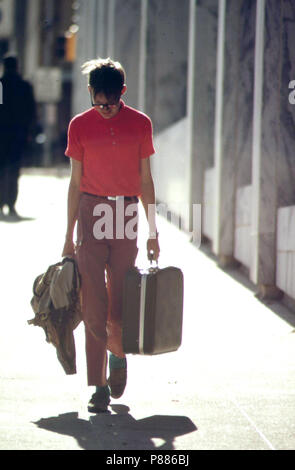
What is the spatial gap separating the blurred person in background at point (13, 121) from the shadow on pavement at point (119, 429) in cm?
1109

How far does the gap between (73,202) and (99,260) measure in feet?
1.05

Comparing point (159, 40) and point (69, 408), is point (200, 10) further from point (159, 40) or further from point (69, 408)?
point (69, 408)

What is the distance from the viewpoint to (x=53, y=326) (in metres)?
6.74

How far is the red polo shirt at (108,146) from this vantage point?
6668 millimetres

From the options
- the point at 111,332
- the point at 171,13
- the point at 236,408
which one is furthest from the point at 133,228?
the point at 171,13

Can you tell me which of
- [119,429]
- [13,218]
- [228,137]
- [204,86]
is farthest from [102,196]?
[13,218]

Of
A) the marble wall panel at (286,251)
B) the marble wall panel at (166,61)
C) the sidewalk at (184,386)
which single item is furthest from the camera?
the marble wall panel at (166,61)

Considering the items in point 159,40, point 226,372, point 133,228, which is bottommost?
point 226,372

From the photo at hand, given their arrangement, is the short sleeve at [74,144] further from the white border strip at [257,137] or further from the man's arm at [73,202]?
the white border strip at [257,137]

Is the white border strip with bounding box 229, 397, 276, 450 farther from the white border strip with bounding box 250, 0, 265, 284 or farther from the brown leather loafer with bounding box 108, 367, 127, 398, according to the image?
the white border strip with bounding box 250, 0, 265, 284

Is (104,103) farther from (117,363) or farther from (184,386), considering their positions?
(184,386)

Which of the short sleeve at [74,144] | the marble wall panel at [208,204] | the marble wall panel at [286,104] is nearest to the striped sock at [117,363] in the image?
the short sleeve at [74,144]

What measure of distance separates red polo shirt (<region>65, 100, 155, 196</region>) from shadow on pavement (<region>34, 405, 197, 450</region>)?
43.7 inches

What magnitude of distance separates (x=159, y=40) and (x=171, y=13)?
18.0 inches
